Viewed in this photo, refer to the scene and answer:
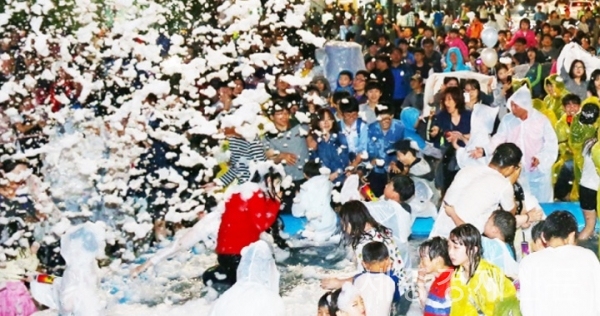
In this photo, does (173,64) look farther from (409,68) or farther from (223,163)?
(409,68)

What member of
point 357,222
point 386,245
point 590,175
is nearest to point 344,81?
point 590,175

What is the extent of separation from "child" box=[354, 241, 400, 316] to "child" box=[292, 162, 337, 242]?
2564mm

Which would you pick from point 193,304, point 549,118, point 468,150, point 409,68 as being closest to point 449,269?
point 193,304

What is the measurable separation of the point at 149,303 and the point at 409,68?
230 inches

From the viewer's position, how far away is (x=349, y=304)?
13.2ft

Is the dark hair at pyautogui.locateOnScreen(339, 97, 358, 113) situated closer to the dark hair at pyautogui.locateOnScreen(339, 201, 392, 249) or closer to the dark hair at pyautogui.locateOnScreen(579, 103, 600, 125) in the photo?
the dark hair at pyautogui.locateOnScreen(579, 103, 600, 125)

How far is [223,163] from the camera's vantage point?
309 inches

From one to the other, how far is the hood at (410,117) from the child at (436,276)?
495cm

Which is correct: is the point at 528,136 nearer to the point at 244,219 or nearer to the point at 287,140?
the point at 287,140

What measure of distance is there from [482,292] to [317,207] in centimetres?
321

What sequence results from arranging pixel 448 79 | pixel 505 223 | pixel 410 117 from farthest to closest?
pixel 410 117 < pixel 448 79 < pixel 505 223

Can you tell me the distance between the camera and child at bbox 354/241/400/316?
452cm

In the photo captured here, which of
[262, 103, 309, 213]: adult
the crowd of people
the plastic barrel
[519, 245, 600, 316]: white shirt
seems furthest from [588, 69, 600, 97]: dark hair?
[519, 245, 600, 316]: white shirt

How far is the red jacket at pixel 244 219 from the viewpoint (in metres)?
5.74
